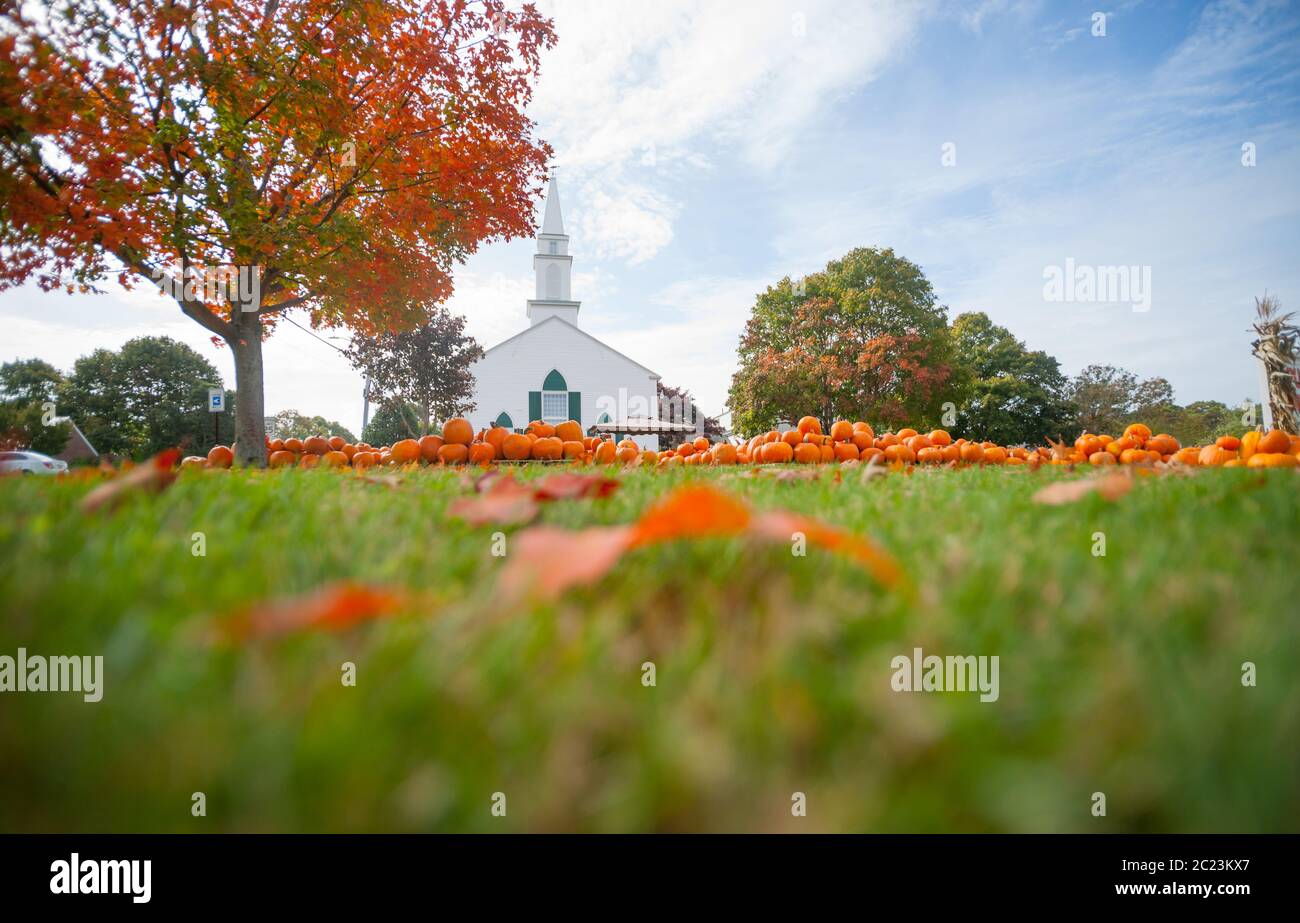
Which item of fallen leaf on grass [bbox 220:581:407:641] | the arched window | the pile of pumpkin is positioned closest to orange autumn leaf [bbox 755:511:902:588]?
fallen leaf on grass [bbox 220:581:407:641]

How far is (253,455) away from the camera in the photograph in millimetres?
7367

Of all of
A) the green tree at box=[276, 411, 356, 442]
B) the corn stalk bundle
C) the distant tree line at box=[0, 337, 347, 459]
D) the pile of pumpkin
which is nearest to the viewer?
the pile of pumpkin

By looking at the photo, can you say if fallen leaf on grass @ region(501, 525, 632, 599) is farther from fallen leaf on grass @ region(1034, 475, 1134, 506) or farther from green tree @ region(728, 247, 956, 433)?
green tree @ region(728, 247, 956, 433)

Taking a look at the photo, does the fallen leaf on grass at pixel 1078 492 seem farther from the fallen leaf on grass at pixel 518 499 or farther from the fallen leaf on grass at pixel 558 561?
the fallen leaf on grass at pixel 558 561

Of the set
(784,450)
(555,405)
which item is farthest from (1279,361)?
(555,405)

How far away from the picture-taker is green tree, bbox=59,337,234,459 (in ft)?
112

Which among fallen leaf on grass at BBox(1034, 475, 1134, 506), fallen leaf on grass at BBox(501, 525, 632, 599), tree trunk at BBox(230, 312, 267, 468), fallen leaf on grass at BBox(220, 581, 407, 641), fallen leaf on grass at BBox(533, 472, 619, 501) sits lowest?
fallen leaf on grass at BBox(220, 581, 407, 641)

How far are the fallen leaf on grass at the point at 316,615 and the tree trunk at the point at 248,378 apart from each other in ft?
27.5

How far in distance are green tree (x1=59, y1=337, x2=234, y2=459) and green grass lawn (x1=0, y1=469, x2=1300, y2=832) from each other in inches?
1589

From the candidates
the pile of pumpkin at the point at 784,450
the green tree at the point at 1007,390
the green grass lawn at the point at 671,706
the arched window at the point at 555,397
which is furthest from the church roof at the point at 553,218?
the green grass lawn at the point at 671,706

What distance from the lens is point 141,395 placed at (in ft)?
117

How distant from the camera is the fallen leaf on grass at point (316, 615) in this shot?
595 mm

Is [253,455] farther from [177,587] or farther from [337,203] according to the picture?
[177,587]

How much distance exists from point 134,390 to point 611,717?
Result: 46.8 metres
